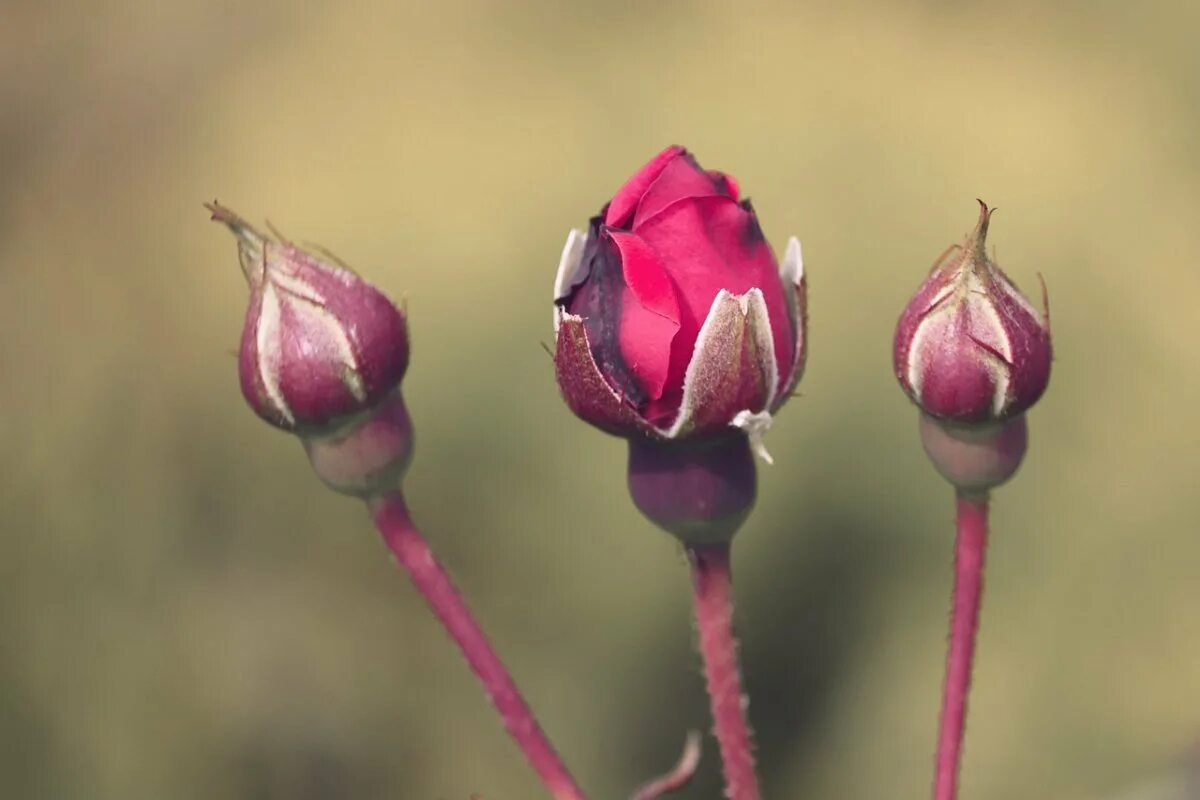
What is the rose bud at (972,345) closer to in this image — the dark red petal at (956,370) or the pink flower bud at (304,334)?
the dark red petal at (956,370)

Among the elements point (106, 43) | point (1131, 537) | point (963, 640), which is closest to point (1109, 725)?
point (1131, 537)

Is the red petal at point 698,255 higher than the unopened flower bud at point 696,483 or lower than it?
higher

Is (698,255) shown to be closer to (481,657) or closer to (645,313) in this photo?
(645,313)

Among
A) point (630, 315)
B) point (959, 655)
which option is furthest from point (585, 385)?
point (959, 655)

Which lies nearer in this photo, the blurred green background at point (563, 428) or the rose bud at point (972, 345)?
the rose bud at point (972, 345)

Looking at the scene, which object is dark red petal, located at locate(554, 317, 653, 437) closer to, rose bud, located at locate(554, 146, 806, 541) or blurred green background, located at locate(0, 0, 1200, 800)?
rose bud, located at locate(554, 146, 806, 541)

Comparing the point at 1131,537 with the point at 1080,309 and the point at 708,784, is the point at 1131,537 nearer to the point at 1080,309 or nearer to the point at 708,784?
the point at 1080,309

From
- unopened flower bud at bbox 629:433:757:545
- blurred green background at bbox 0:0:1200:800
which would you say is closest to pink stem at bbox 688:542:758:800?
unopened flower bud at bbox 629:433:757:545

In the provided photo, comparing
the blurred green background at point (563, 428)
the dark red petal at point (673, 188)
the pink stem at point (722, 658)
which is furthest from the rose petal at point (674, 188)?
the blurred green background at point (563, 428)
